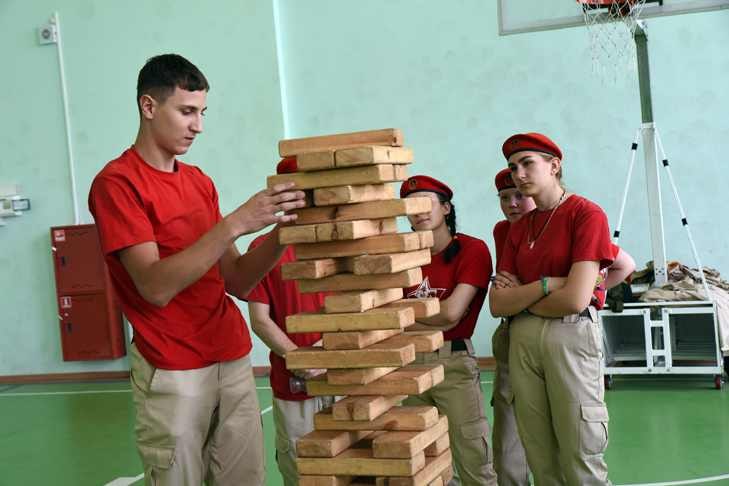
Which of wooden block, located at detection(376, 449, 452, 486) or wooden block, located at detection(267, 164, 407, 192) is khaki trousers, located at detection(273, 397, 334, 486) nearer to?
wooden block, located at detection(376, 449, 452, 486)

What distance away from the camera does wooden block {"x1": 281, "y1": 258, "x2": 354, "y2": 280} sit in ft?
8.31

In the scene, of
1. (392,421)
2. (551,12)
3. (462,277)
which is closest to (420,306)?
(392,421)

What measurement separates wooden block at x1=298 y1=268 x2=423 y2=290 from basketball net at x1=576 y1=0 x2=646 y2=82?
396cm

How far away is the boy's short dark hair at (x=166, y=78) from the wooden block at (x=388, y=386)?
924 mm

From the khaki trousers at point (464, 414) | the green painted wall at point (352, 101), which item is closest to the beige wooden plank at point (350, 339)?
the khaki trousers at point (464, 414)

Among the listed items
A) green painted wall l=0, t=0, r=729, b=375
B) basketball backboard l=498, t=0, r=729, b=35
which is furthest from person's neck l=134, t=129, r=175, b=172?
green painted wall l=0, t=0, r=729, b=375

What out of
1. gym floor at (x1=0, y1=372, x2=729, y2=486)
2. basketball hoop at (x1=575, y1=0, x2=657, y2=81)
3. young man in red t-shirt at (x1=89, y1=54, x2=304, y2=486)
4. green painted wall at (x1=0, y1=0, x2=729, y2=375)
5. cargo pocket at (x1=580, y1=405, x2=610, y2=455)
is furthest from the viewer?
green painted wall at (x1=0, y1=0, x2=729, y2=375)

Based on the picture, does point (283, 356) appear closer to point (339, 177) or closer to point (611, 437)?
point (339, 177)

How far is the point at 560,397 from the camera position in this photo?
10.6ft

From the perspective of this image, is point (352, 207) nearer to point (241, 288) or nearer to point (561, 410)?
point (241, 288)

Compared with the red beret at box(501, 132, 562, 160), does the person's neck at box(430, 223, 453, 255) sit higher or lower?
lower

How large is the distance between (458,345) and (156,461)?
1456 mm

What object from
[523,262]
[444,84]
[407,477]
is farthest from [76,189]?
[407,477]

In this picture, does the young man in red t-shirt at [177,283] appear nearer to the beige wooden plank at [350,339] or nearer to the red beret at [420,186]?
the beige wooden plank at [350,339]
